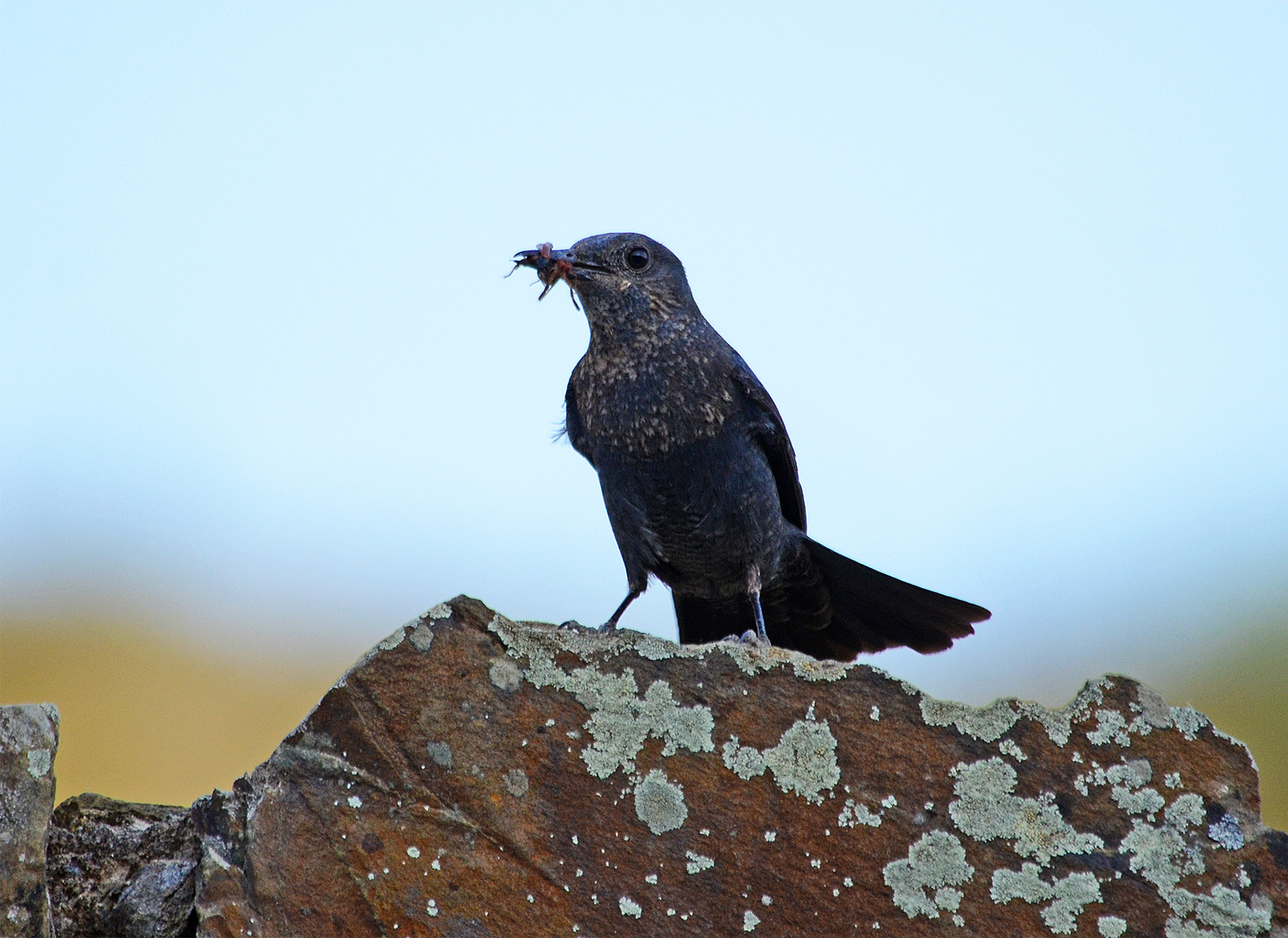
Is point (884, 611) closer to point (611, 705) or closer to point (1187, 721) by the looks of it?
point (1187, 721)

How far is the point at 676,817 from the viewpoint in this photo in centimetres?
320

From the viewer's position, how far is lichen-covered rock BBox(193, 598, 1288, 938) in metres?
3.07

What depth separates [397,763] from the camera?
317 centimetres

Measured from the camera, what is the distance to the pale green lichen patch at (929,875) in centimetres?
312

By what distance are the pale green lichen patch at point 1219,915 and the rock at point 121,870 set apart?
94.8 inches

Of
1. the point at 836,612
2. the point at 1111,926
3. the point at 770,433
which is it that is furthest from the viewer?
the point at 836,612

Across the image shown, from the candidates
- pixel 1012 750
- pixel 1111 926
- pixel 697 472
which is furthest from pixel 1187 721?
pixel 697 472

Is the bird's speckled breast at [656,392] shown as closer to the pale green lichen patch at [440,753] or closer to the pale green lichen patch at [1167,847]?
the pale green lichen patch at [440,753]

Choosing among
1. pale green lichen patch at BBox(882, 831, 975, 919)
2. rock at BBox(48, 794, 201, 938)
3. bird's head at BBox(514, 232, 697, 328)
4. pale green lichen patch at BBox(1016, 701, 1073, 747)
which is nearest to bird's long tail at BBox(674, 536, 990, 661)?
bird's head at BBox(514, 232, 697, 328)

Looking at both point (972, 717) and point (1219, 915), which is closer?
point (1219, 915)

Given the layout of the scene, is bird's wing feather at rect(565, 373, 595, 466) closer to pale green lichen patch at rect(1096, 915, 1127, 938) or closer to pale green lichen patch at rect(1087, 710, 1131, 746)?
pale green lichen patch at rect(1087, 710, 1131, 746)

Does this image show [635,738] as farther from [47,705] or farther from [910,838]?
[47,705]

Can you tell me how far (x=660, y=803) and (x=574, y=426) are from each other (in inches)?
82.1

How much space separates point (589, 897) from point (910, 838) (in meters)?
0.83
